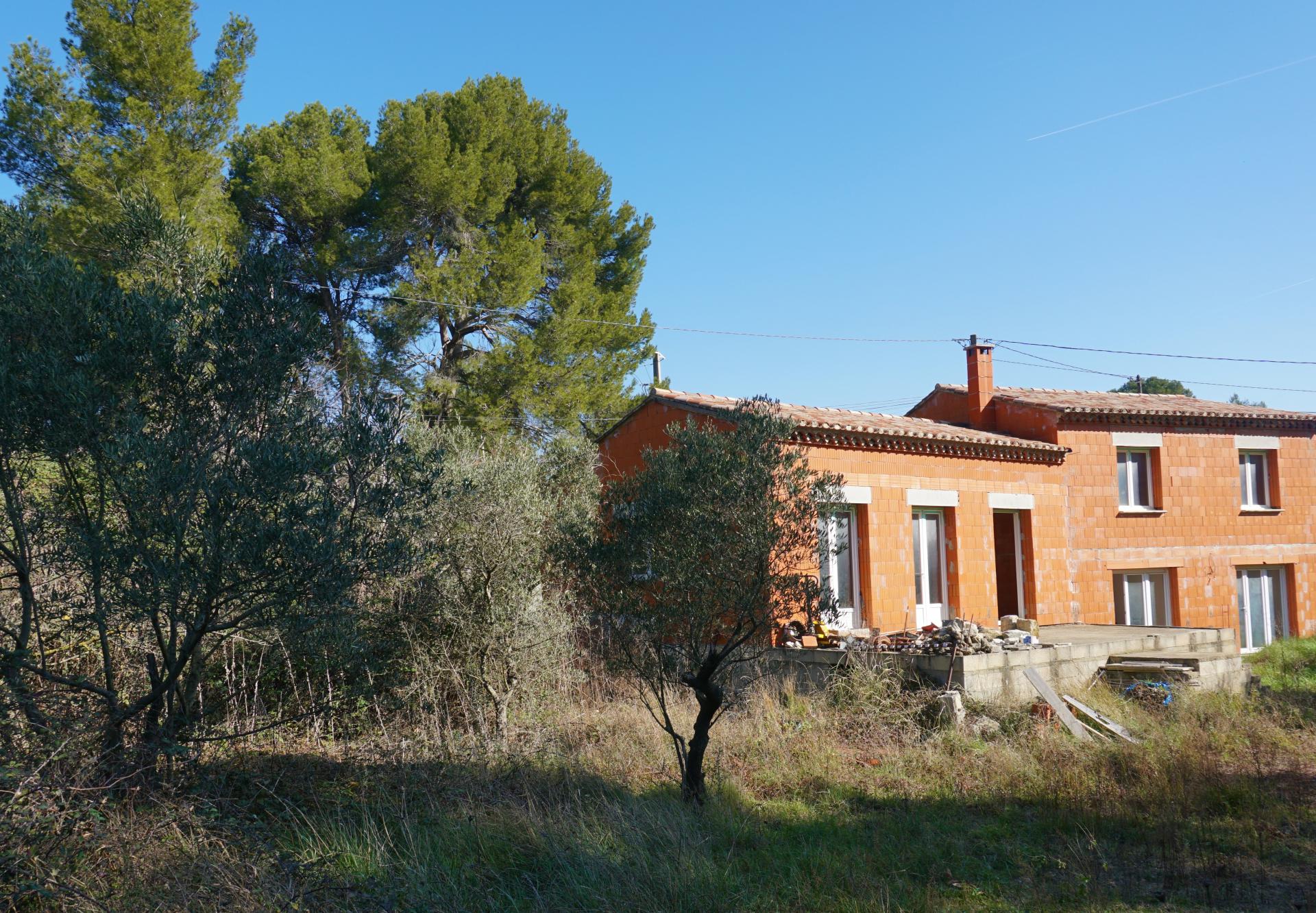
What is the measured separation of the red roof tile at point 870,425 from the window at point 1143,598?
11.7 ft

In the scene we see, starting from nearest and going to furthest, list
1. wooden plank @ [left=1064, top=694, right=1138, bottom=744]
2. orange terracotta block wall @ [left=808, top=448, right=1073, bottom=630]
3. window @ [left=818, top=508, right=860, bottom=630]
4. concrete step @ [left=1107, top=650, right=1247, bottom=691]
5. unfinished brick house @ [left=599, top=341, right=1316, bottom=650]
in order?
1. wooden plank @ [left=1064, top=694, right=1138, bottom=744]
2. concrete step @ [left=1107, top=650, right=1247, bottom=691]
3. window @ [left=818, top=508, right=860, bottom=630]
4. orange terracotta block wall @ [left=808, top=448, right=1073, bottom=630]
5. unfinished brick house @ [left=599, top=341, right=1316, bottom=650]

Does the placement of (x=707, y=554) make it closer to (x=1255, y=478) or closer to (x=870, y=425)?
(x=870, y=425)

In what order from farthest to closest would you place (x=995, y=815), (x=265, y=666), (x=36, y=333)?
1. (x=265, y=666)
2. (x=995, y=815)
3. (x=36, y=333)

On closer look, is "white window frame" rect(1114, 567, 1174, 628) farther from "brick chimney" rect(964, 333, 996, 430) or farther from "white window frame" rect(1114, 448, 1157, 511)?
"brick chimney" rect(964, 333, 996, 430)

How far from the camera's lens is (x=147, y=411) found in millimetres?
5934

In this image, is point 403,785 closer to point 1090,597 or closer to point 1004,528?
point 1004,528

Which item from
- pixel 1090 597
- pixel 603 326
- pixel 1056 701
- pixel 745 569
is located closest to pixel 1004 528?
pixel 1090 597

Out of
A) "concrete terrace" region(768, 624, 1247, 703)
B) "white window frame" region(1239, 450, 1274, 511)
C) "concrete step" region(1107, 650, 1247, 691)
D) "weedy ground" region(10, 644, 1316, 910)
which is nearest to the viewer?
"weedy ground" region(10, 644, 1316, 910)

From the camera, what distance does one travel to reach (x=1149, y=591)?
1847cm

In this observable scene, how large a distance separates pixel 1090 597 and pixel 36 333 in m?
17.1

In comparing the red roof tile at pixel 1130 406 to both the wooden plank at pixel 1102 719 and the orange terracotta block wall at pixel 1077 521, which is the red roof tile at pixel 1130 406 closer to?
the orange terracotta block wall at pixel 1077 521

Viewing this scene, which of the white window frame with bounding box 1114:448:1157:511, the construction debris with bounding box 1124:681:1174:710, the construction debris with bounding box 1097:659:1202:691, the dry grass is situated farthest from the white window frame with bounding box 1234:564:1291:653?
the dry grass

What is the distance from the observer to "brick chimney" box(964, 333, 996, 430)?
18.3 m

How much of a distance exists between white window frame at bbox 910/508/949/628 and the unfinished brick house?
4 centimetres
